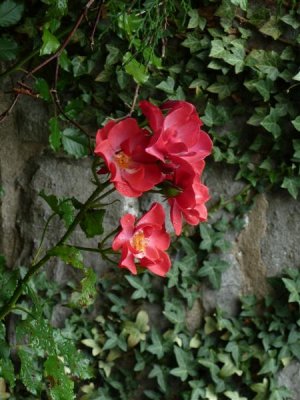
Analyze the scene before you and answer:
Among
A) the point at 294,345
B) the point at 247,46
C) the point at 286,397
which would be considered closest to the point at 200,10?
the point at 247,46

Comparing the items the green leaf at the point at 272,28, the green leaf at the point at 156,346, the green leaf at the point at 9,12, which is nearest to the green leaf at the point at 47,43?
the green leaf at the point at 9,12

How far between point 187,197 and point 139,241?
137mm

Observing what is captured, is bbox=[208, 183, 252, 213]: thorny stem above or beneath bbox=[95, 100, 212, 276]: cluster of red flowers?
beneath

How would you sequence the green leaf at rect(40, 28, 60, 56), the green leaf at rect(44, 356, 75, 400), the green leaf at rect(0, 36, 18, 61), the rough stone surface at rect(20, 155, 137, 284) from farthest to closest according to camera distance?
the rough stone surface at rect(20, 155, 137, 284) → the green leaf at rect(0, 36, 18, 61) → the green leaf at rect(40, 28, 60, 56) → the green leaf at rect(44, 356, 75, 400)

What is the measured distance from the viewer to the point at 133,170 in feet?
3.79

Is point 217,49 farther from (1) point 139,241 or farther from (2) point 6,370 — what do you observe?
(2) point 6,370

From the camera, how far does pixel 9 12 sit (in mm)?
1680

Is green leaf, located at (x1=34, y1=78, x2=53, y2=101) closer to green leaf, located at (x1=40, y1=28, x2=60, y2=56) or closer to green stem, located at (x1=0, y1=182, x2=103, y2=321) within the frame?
green leaf, located at (x1=40, y1=28, x2=60, y2=56)

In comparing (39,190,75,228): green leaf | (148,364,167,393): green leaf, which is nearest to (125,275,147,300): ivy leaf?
(148,364,167,393): green leaf

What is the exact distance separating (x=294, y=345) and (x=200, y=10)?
102cm

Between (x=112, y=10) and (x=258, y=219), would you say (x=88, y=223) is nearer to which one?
(x=112, y=10)

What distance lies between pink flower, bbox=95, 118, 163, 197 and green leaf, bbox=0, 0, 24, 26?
662 mm

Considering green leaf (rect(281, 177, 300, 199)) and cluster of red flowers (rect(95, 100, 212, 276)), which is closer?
cluster of red flowers (rect(95, 100, 212, 276))

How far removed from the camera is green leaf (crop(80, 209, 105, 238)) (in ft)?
4.24
